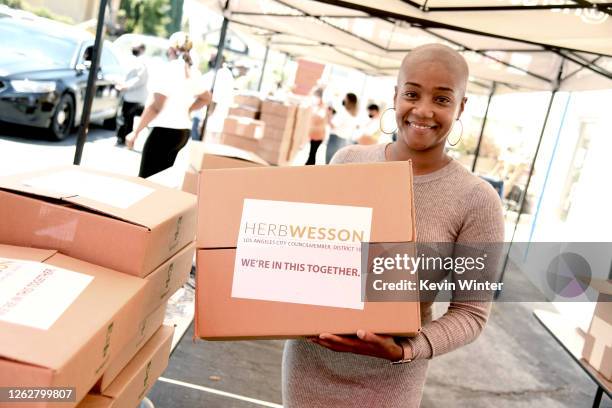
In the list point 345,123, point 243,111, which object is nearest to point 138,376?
point 345,123

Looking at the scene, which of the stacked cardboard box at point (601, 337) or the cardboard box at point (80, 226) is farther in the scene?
the stacked cardboard box at point (601, 337)

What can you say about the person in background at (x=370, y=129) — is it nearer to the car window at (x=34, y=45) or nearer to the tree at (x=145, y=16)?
the tree at (x=145, y=16)

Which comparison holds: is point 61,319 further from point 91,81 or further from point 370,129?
point 370,129

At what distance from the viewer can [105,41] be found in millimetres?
3404

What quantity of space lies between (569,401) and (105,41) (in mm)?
3751

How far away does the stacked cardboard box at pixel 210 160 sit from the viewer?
120 inches

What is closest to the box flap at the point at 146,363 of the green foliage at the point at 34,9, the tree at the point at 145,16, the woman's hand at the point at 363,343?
the woman's hand at the point at 363,343

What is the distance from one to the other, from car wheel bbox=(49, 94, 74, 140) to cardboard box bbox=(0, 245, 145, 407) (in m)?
2.97

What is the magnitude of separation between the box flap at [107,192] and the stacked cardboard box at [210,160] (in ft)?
4.95

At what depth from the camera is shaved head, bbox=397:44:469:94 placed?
46.5 inches

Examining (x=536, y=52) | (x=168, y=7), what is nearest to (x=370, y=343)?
(x=168, y=7)

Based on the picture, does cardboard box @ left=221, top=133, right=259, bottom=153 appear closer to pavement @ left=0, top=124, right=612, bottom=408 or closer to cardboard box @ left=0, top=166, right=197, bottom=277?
pavement @ left=0, top=124, right=612, bottom=408

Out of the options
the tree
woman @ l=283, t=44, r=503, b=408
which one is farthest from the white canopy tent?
woman @ l=283, t=44, r=503, b=408

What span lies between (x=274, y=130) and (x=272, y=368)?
5565 mm
